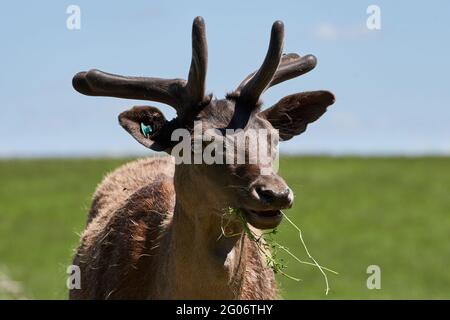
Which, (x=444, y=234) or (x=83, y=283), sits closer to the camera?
(x=83, y=283)

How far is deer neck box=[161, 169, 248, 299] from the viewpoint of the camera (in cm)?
1059

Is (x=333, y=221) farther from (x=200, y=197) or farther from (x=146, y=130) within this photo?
(x=200, y=197)

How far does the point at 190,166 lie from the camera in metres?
10.6

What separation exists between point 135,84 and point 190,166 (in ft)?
3.95

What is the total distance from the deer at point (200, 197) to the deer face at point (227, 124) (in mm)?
11

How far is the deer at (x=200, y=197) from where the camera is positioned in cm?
Result: 1012

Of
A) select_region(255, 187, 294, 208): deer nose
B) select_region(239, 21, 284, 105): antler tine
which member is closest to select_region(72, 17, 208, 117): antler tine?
select_region(239, 21, 284, 105): antler tine

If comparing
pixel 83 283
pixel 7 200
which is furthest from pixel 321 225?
pixel 83 283

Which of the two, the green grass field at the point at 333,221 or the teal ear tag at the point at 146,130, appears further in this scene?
the green grass field at the point at 333,221

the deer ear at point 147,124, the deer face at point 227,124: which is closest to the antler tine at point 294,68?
the deer face at point 227,124

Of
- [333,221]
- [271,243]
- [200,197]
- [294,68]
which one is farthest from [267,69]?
[333,221]

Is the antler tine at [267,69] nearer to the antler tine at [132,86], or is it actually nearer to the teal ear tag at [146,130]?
the antler tine at [132,86]

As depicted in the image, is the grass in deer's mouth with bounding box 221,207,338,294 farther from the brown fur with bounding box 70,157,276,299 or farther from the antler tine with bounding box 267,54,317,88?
the antler tine with bounding box 267,54,317,88

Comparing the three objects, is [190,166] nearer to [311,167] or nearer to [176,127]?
[176,127]
